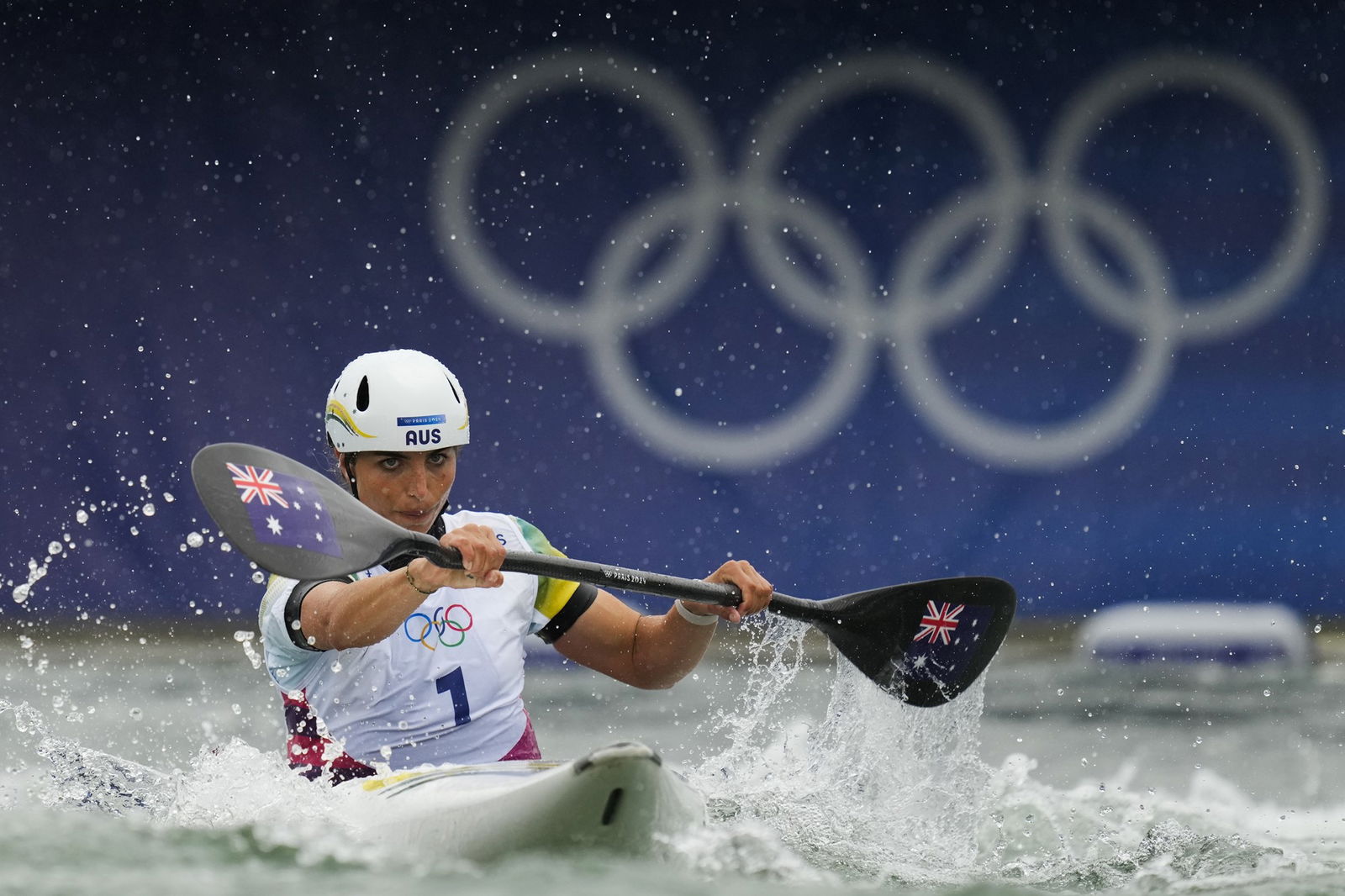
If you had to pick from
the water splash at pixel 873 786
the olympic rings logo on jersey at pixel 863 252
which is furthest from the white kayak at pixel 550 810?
the olympic rings logo on jersey at pixel 863 252

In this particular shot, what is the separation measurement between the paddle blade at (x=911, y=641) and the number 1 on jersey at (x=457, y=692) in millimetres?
1002

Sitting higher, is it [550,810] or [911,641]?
[911,641]

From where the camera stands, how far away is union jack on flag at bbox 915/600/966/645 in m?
4.45

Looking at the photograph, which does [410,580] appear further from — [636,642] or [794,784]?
[794,784]

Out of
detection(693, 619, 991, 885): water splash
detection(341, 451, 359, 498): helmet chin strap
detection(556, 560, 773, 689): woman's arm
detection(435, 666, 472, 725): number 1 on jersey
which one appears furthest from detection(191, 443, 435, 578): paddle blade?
detection(693, 619, 991, 885): water splash

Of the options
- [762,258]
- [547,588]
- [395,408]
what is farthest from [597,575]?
[762,258]

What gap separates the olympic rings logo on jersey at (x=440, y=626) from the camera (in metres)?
3.86

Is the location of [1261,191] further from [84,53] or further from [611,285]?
[84,53]

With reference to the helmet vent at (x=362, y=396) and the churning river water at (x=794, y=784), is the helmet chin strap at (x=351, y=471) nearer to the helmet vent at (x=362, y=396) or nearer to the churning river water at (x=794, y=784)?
the helmet vent at (x=362, y=396)

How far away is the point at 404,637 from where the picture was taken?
12.6ft

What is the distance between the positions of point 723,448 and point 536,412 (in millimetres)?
940

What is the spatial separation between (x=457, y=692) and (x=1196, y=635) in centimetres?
556

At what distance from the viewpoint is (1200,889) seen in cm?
389

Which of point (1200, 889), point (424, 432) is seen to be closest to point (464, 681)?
point (424, 432)
